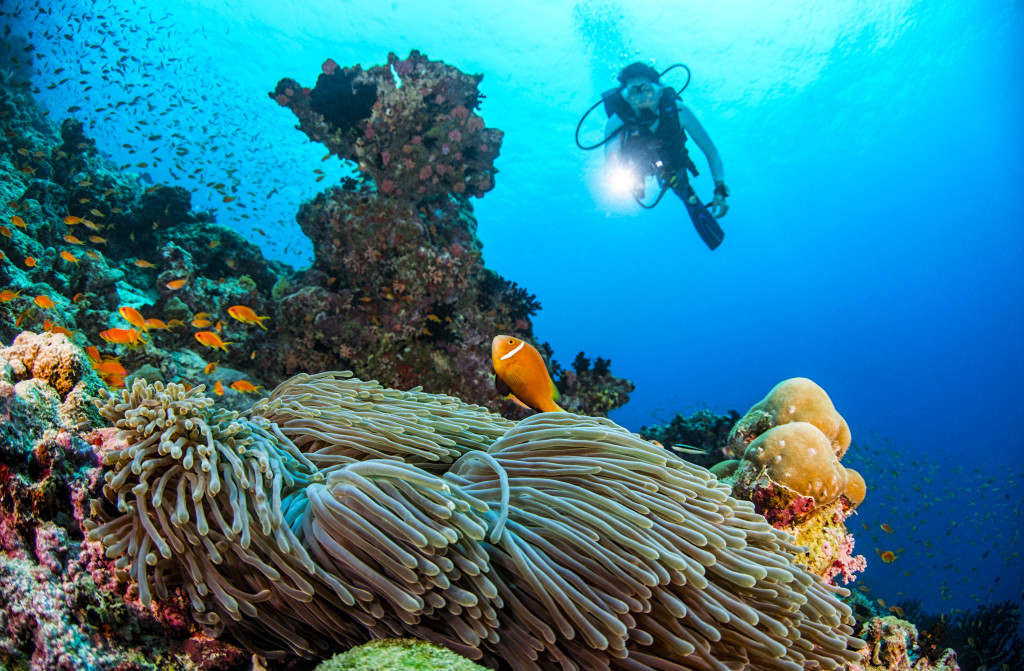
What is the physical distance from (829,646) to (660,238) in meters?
77.3

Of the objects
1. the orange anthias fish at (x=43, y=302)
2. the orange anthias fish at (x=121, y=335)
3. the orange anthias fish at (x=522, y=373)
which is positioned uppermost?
the orange anthias fish at (x=522, y=373)

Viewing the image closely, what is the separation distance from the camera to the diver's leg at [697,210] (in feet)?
39.7

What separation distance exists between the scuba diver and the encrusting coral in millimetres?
11803

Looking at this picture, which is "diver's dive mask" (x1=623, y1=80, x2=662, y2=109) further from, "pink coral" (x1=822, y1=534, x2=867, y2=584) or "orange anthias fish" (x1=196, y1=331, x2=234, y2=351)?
"pink coral" (x1=822, y1=534, x2=867, y2=584)

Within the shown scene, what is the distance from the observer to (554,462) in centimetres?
195

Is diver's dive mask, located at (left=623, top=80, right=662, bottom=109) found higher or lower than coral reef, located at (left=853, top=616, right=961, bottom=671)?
higher

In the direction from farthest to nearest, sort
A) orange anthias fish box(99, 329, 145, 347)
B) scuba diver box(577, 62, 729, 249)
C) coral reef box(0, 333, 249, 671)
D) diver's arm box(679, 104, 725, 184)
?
diver's arm box(679, 104, 725, 184)
scuba diver box(577, 62, 729, 249)
orange anthias fish box(99, 329, 145, 347)
coral reef box(0, 333, 249, 671)

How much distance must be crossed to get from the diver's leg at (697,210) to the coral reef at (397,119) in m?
7.03

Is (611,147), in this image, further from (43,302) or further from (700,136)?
(43,302)

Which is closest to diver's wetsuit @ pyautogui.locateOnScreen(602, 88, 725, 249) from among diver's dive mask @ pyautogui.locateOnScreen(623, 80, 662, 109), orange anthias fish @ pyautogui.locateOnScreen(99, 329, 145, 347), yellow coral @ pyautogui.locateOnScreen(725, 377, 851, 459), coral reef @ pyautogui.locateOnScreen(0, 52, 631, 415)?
diver's dive mask @ pyautogui.locateOnScreen(623, 80, 662, 109)

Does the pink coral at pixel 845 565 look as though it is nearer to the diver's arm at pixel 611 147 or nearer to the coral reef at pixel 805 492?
the coral reef at pixel 805 492

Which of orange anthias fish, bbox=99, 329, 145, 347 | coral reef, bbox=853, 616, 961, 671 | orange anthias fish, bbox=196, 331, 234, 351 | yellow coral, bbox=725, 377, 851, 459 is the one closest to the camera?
coral reef, bbox=853, 616, 961, 671

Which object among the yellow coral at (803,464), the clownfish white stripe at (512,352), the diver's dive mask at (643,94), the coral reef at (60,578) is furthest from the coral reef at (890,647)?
the diver's dive mask at (643,94)

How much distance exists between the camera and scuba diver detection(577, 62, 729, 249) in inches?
454
